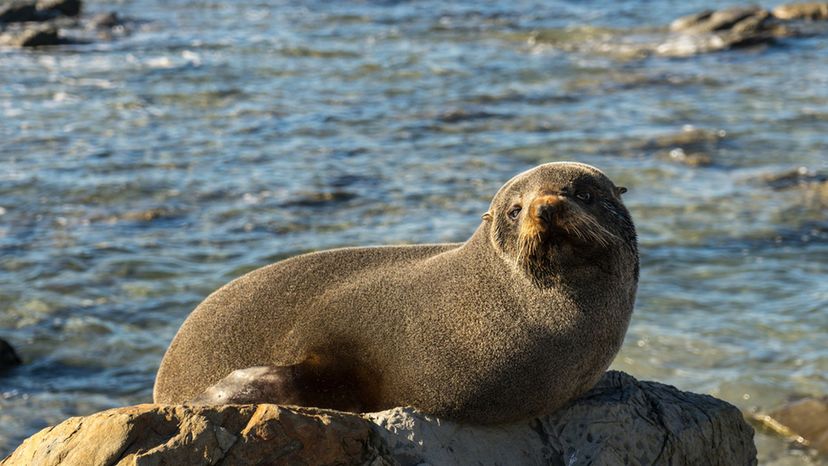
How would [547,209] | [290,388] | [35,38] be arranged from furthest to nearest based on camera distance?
[35,38] < [290,388] < [547,209]

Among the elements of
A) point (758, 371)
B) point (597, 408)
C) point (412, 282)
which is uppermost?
point (412, 282)

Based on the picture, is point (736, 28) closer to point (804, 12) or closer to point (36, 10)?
point (804, 12)

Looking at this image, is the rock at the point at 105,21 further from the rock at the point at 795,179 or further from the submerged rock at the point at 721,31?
the rock at the point at 795,179

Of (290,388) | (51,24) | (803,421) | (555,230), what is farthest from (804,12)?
(290,388)

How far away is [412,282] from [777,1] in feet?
72.1

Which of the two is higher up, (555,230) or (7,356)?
(555,230)

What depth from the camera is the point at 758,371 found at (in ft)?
27.2

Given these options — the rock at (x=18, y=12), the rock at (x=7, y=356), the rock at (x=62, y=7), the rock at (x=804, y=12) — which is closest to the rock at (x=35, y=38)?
the rock at (x=18, y=12)

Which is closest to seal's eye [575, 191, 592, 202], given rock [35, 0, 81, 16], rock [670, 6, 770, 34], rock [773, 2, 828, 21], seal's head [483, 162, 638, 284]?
seal's head [483, 162, 638, 284]

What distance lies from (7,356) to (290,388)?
398 cm

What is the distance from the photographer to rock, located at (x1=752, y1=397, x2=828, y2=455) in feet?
24.0

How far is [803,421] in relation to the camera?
7.49m

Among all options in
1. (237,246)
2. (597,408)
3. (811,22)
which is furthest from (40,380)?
(811,22)

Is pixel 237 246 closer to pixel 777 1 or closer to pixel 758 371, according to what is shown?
pixel 758 371
